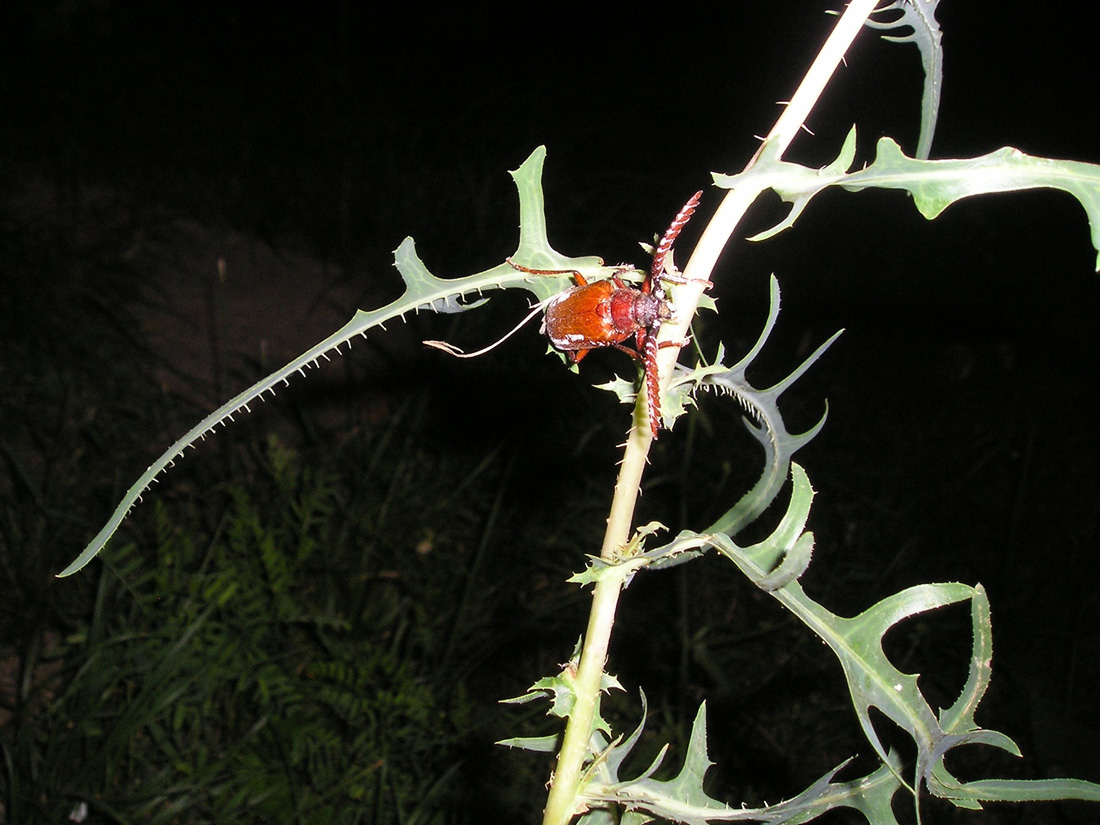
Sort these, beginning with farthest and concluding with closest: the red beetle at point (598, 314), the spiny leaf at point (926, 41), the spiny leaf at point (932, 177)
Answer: the red beetle at point (598, 314), the spiny leaf at point (926, 41), the spiny leaf at point (932, 177)

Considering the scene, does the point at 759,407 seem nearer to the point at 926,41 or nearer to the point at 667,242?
the point at 667,242

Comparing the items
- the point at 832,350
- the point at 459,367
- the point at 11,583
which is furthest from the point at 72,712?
the point at 832,350

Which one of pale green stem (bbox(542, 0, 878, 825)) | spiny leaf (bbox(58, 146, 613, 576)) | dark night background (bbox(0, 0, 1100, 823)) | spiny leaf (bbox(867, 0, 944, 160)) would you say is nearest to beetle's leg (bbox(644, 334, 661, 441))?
→ pale green stem (bbox(542, 0, 878, 825))

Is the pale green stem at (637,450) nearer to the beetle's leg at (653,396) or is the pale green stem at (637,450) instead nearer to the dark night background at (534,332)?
the beetle's leg at (653,396)

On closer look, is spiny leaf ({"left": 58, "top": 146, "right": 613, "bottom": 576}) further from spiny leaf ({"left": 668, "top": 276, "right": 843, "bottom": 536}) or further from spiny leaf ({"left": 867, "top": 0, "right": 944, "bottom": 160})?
spiny leaf ({"left": 867, "top": 0, "right": 944, "bottom": 160})

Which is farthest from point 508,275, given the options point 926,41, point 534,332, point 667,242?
point 534,332

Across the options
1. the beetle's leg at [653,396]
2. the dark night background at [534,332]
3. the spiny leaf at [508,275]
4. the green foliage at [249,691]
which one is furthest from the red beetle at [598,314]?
the green foliage at [249,691]
